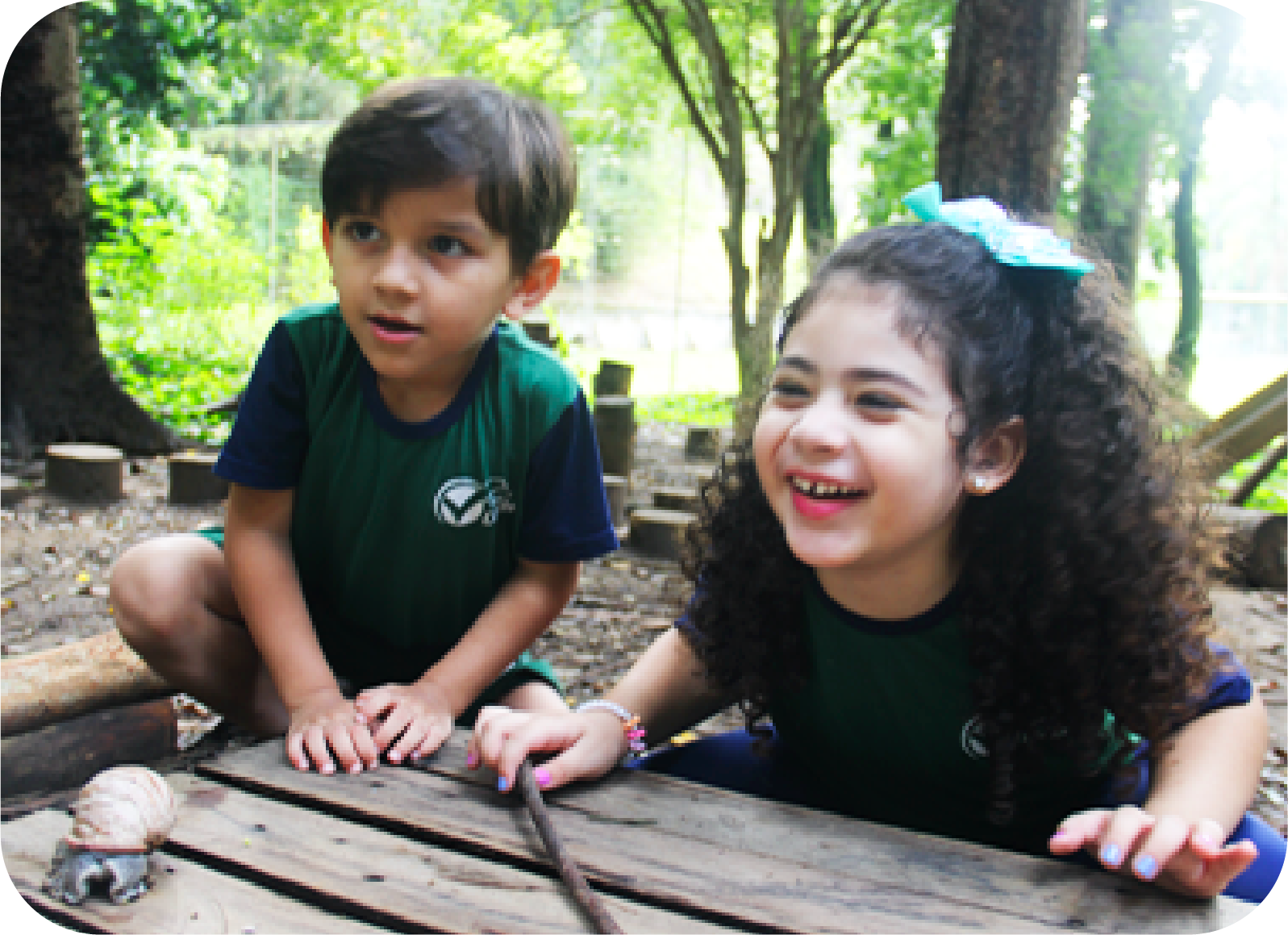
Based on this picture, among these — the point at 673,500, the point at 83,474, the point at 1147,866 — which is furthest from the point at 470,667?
the point at 83,474

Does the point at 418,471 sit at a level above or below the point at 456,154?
below

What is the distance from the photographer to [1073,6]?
3586 millimetres

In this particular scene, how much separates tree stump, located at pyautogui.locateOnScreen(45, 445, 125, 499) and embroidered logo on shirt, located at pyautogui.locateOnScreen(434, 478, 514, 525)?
347 cm

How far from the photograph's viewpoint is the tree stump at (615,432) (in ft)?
19.0

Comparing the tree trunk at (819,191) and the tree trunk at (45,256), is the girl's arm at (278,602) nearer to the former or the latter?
the tree trunk at (45,256)

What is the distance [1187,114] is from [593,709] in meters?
8.43

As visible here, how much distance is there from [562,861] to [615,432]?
449 centimetres

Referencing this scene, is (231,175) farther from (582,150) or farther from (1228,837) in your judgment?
(1228,837)

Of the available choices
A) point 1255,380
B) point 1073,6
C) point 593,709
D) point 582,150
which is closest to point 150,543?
point 593,709

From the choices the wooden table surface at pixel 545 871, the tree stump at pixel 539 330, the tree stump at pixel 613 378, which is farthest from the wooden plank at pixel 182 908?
the tree stump at pixel 539 330

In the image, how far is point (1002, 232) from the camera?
1692 millimetres

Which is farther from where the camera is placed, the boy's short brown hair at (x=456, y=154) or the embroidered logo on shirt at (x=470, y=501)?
the embroidered logo on shirt at (x=470, y=501)

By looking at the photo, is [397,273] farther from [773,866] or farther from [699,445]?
[699,445]

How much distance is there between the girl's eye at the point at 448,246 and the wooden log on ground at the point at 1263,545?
12.2ft
